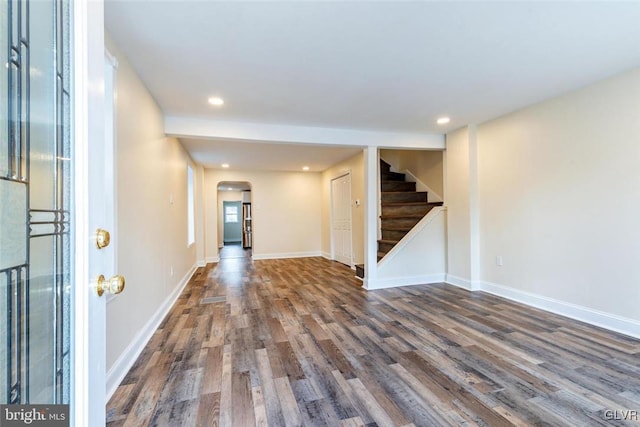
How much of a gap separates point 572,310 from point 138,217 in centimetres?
419

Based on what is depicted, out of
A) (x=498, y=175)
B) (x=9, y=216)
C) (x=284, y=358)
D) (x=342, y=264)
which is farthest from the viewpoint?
(x=342, y=264)

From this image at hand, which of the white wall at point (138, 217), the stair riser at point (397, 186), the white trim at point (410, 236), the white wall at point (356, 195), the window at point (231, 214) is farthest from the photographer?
the window at point (231, 214)

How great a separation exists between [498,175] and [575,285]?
1476 mm

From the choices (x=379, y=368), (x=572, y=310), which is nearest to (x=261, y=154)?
(x=379, y=368)

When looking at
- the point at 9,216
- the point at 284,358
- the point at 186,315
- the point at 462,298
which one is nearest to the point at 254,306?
the point at 186,315

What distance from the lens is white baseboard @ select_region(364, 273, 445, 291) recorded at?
424 cm

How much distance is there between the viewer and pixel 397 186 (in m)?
5.95

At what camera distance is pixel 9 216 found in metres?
0.60

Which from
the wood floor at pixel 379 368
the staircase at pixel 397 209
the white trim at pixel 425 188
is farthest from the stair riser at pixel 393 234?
the wood floor at pixel 379 368

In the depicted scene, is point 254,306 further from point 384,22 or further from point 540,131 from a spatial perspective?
point 540,131

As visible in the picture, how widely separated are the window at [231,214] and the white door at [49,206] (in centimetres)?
1206

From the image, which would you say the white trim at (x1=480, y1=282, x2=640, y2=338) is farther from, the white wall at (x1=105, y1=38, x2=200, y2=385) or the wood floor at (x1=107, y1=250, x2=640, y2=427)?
the white wall at (x1=105, y1=38, x2=200, y2=385)

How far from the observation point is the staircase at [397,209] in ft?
16.2

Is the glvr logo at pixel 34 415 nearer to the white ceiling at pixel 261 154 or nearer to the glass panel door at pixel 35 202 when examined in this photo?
the glass panel door at pixel 35 202
